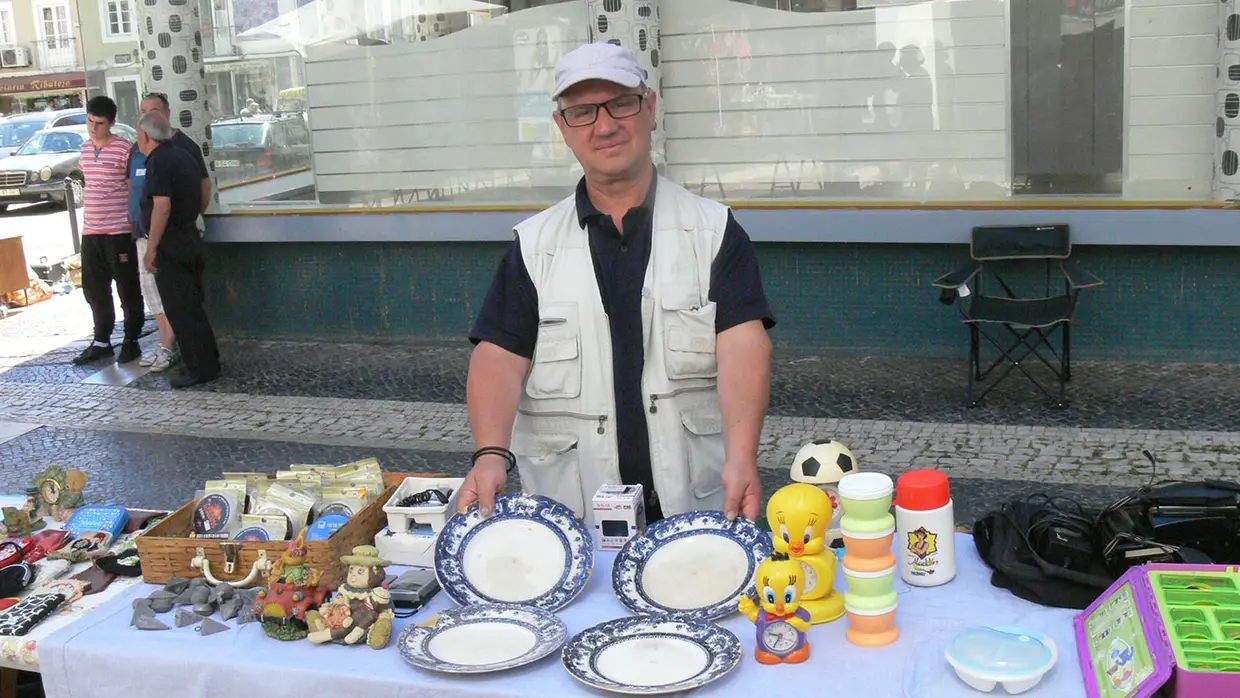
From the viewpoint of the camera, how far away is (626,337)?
3070 millimetres

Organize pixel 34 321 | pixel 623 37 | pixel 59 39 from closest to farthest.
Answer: pixel 623 37, pixel 34 321, pixel 59 39

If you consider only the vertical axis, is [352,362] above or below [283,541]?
below

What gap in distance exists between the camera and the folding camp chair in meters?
6.50

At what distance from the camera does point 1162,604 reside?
83.4 inches

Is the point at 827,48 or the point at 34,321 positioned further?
the point at 34,321

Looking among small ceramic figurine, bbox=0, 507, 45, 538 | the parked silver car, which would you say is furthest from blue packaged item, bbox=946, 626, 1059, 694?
the parked silver car

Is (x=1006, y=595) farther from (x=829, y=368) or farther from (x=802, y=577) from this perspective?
(x=829, y=368)

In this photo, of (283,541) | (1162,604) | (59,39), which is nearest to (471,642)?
(283,541)

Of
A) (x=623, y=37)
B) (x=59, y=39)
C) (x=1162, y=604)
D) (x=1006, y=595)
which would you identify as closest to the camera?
(x=1162, y=604)

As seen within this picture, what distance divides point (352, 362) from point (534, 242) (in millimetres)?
5525

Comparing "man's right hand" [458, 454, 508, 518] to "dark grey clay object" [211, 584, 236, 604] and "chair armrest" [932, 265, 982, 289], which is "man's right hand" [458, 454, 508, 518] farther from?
"chair armrest" [932, 265, 982, 289]

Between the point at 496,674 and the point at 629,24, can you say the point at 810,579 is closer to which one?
the point at 496,674

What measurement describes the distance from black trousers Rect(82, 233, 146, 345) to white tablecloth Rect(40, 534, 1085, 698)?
21.0 ft

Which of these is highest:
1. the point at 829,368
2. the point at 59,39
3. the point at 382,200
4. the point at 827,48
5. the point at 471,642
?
the point at 59,39
